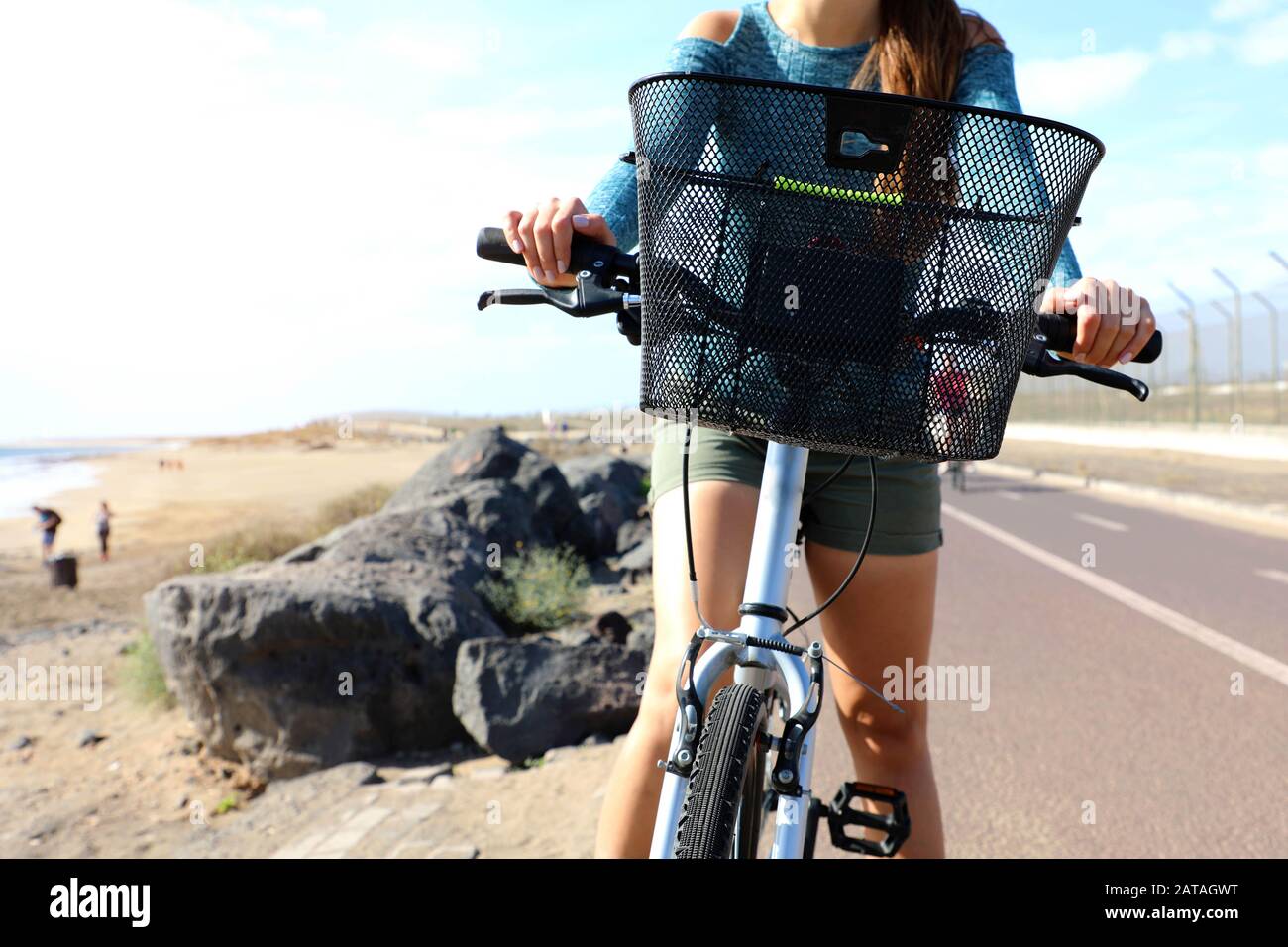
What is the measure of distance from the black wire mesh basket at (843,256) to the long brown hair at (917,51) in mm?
484

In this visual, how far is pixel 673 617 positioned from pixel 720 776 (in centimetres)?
43

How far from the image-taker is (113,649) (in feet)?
37.0

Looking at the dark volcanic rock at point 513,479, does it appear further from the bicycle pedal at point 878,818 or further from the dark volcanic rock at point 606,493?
the bicycle pedal at point 878,818

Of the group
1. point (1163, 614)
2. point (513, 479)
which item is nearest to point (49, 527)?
point (513, 479)

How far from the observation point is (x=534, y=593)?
27.7 feet

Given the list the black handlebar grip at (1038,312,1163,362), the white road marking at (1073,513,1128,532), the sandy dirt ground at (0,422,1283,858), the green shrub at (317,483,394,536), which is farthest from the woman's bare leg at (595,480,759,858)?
the green shrub at (317,483,394,536)

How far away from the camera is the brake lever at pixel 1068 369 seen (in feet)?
5.16

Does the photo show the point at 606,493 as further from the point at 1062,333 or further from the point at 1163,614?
the point at 1062,333

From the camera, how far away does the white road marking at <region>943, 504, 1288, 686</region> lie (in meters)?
6.25

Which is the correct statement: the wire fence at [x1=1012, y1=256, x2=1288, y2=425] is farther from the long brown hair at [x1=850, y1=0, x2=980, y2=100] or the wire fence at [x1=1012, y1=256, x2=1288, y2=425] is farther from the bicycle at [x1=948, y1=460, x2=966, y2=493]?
the long brown hair at [x1=850, y1=0, x2=980, y2=100]

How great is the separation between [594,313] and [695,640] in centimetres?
54

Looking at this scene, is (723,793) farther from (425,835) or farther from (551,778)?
(551,778)

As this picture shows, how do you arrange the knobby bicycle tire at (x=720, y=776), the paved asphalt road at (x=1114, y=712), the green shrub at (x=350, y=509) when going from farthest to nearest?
the green shrub at (x=350, y=509) < the paved asphalt road at (x=1114, y=712) < the knobby bicycle tire at (x=720, y=776)

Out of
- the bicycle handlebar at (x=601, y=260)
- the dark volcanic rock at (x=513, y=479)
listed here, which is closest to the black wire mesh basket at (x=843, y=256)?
the bicycle handlebar at (x=601, y=260)
